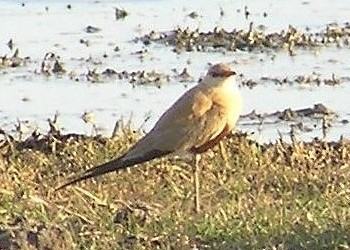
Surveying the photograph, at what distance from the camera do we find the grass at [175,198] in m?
7.23

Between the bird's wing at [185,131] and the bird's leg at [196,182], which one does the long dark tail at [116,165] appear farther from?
the bird's leg at [196,182]

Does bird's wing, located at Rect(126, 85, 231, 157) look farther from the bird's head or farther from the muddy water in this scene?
the muddy water

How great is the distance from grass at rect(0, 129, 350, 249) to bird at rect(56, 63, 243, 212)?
0.78 feet

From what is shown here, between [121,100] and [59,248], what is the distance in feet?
16.3

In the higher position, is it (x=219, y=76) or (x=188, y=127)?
(x=219, y=76)

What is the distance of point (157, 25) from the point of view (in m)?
14.8

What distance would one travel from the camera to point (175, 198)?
834 centimetres

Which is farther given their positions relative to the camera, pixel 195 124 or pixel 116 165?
pixel 195 124

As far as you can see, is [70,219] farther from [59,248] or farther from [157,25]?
[157,25]

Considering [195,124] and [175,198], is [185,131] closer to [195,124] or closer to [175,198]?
[195,124]

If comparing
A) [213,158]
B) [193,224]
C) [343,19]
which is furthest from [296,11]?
[193,224]

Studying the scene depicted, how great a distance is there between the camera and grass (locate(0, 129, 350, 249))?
7.23 m

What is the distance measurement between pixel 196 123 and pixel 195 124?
1 centimetres

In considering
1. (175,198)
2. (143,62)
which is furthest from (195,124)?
(143,62)
